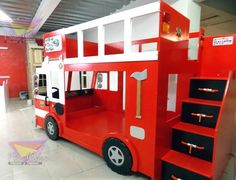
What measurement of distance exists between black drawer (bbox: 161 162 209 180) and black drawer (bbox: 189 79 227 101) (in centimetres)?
98

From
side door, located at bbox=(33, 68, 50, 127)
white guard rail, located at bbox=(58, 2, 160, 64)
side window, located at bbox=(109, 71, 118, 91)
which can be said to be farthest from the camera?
side window, located at bbox=(109, 71, 118, 91)

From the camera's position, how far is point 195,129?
195 cm

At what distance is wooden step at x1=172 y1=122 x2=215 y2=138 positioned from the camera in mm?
1811

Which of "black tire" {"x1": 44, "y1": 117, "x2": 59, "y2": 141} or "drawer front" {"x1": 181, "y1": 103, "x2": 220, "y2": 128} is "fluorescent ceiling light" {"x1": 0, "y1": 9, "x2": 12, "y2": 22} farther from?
"drawer front" {"x1": 181, "y1": 103, "x2": 220, "y2": 128}

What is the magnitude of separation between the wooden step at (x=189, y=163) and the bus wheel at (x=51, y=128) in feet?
6.73

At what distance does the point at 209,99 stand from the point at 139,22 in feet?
8.52

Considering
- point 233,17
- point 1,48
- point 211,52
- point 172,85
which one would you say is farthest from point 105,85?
point 1,48

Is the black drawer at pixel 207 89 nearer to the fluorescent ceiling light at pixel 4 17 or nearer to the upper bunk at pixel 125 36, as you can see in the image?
the upper bunk at pixel 125 36

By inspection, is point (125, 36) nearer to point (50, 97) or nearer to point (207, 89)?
point (207, 89)

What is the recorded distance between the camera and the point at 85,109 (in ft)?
13.4

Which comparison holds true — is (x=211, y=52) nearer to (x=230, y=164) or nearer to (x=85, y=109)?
(x=230, y=164)

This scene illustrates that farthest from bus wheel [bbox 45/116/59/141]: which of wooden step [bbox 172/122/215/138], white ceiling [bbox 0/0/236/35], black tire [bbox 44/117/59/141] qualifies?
white ceiling [bbox 0/0/236/35]

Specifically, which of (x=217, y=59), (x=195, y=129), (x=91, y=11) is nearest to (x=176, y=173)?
(x=195, y=129)

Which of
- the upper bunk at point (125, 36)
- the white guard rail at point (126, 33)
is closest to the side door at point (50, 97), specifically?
the upper bunk at point (125, 36)
